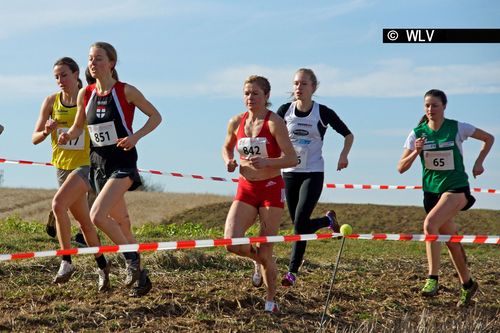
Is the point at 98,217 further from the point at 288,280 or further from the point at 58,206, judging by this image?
the point at 288,280

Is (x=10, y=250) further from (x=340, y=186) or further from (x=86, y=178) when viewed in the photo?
(x=340, y=186)

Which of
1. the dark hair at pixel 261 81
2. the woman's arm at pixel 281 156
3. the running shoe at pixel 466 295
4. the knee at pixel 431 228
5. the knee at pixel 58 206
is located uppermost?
the dark hair at pixel 261 81

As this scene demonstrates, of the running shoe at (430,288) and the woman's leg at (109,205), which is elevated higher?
the woman's leg at (109,205)

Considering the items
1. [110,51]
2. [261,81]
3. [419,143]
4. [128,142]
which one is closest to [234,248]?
[128,142]

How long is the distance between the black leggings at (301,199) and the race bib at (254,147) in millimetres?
1537

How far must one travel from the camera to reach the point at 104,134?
830 cm

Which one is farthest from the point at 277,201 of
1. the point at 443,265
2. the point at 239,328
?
the point at 443,265

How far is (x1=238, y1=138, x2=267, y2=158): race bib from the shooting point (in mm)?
8005

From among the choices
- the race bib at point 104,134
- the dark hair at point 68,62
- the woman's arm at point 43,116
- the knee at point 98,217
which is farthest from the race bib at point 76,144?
the knee at point 98,217

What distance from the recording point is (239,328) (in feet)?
25.4

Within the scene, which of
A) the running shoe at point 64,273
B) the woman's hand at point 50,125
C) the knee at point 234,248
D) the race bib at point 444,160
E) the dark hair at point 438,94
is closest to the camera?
the knee at point 234,248

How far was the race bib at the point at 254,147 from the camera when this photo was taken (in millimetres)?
8005

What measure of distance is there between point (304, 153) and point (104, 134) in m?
2.23

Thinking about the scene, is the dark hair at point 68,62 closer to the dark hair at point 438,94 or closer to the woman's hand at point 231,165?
the woman's hand at point 231,165
